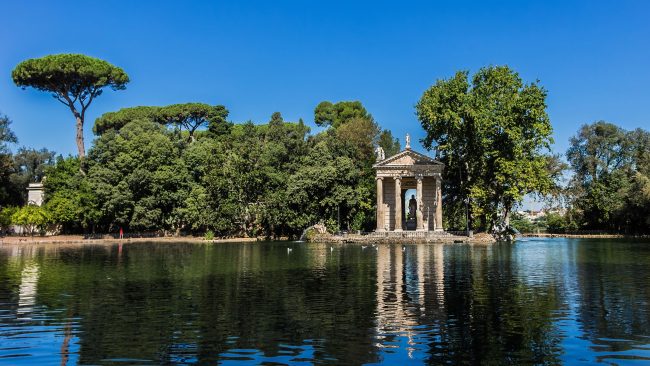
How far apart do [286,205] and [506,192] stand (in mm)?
26224

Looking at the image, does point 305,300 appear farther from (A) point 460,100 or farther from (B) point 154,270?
(A) point 460,100

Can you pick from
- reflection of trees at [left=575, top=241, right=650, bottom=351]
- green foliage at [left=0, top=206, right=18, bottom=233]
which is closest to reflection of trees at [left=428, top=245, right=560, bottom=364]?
reflection of trees at [left=575, top=241, right=650, bottom=351]

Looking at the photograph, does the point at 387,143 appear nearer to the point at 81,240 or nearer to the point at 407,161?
the point at 407,161

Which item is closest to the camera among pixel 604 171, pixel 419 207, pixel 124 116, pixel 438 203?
pixel 438 203

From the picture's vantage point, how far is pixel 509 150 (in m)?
61.5

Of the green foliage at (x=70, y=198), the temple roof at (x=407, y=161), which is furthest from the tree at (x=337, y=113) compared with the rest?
the green foliage at (x=70, y=198)

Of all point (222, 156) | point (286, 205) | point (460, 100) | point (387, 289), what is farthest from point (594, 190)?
point (387, 289)

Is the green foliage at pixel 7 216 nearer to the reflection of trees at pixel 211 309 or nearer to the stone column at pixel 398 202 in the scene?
the reflection of trees at pixel 211 309

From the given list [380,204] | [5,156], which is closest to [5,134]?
[5,156]

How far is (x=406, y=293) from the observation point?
1972 cm

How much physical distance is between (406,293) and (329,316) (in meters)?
5.03

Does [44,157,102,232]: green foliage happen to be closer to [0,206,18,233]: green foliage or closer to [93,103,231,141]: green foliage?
[0,206,18,233]: green foliage

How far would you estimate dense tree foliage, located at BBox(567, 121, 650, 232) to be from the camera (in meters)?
75.3

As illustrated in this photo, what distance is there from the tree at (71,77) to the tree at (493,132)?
4307 centimetres
